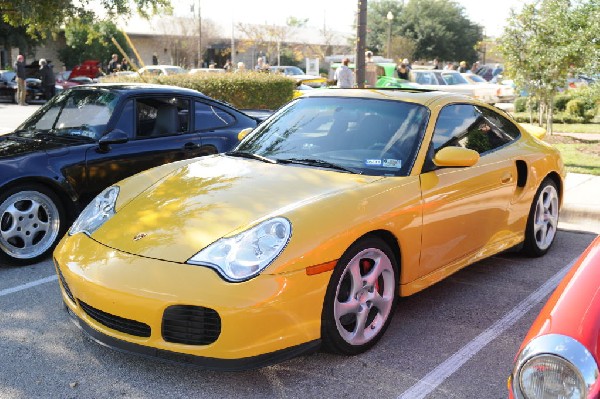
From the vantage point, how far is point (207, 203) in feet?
12.0

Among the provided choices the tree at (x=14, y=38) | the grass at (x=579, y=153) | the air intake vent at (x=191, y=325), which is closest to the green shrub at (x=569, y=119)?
the grass at (x=579, y=153)

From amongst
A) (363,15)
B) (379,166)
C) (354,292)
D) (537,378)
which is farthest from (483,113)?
(363,15)

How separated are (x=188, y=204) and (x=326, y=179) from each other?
0.82 m

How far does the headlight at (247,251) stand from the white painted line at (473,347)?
3.12 ft

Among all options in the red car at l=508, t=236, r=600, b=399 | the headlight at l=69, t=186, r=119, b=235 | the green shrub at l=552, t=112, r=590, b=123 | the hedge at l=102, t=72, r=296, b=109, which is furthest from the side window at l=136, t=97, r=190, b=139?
the green shrub at l=552, t=112, r=590, b=123

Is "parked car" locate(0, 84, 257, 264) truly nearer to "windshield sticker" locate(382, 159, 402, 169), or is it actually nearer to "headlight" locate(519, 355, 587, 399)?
"windshield sticker" locate(382, 159, 402, 169)

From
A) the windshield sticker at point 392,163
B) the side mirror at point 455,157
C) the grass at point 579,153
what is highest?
the side mirror at point 455,157

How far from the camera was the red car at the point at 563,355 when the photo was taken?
1831 millimetres

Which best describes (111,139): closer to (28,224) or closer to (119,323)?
(28,224)

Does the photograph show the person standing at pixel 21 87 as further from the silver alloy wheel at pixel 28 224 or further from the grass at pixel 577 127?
the silver alloy wheel at pixel 28 224

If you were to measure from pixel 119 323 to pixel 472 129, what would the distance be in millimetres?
2904

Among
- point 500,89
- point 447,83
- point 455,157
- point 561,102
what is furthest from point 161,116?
point 500,89

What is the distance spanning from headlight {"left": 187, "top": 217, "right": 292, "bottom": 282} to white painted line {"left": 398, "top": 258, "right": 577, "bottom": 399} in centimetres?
95

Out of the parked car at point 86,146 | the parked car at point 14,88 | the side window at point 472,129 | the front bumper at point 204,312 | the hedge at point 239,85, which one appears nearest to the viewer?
the front bumper at point 204,312
